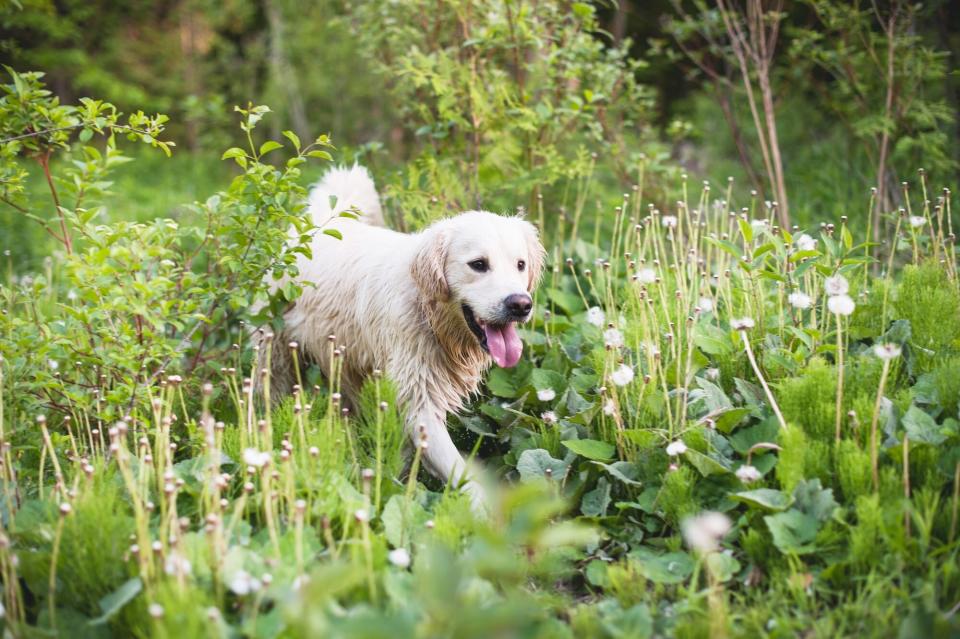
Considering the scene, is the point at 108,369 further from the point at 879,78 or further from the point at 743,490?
the point at 879,78

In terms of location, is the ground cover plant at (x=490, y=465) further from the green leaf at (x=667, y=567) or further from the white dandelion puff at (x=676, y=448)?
the white dandelion puff at (x=676, y=448)

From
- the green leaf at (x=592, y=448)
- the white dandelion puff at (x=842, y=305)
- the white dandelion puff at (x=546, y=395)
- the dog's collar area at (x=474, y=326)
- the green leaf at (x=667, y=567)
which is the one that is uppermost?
the white dandelion puff at (x=842, y=305)

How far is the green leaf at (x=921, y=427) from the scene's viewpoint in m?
2.85

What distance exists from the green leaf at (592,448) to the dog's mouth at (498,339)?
0.42m

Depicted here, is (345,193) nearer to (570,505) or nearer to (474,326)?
(474,326)

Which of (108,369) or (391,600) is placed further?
(108,369)

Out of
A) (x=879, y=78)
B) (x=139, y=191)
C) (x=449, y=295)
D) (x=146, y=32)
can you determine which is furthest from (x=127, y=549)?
(x=146, y=32)

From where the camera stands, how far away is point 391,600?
2361 mm

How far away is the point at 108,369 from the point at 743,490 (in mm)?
2440

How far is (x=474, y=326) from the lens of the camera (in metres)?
3.57

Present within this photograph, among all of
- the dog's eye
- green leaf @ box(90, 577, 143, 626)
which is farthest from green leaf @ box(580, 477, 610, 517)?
green leaf @ box(90, 577, 143, 626)

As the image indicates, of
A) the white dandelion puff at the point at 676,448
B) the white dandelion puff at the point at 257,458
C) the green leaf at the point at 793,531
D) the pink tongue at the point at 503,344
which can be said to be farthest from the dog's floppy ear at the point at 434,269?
the green leaf at the point at 793,531

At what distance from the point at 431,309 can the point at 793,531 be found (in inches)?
66.2

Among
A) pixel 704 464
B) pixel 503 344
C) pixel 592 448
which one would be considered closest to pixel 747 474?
pixel 704 464
